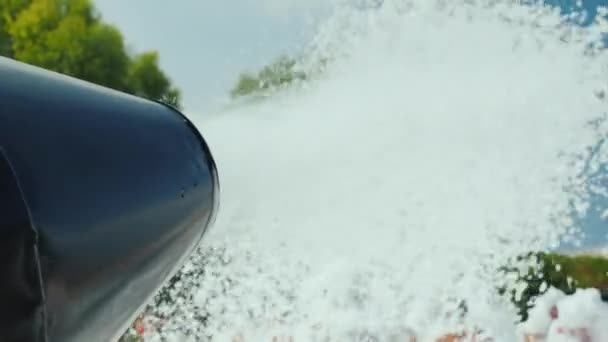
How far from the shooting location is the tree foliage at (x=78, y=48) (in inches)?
565

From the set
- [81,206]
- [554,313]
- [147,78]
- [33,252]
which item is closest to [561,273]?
[554,313]

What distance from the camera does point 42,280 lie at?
80 centimetres

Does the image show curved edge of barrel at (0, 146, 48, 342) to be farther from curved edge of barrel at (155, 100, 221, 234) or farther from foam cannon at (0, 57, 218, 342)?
curved edge of barrel at (155, 100, 221, 234)

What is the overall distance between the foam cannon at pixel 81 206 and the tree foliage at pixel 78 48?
42.5ft

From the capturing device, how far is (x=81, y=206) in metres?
0.93

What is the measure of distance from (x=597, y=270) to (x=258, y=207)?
→ 16.1 ft

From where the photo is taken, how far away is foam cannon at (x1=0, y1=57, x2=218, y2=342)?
2.57 feet

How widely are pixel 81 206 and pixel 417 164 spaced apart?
760 cm

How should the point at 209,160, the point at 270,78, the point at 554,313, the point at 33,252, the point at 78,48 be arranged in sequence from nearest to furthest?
the point at 33,252 < the point at 209,160 < the point at 554,313 < the point at 270,78 < the point at 78,48

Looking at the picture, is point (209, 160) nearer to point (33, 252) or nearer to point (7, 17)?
point (33, 252)

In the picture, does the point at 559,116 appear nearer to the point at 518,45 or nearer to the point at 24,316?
the point at 518,45

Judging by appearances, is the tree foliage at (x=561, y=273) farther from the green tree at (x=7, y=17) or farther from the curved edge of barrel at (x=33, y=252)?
the green tree at (x=7, y=17)

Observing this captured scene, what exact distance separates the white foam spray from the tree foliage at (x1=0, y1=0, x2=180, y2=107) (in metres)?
6.28

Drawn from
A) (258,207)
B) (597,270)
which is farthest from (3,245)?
(597,270)
